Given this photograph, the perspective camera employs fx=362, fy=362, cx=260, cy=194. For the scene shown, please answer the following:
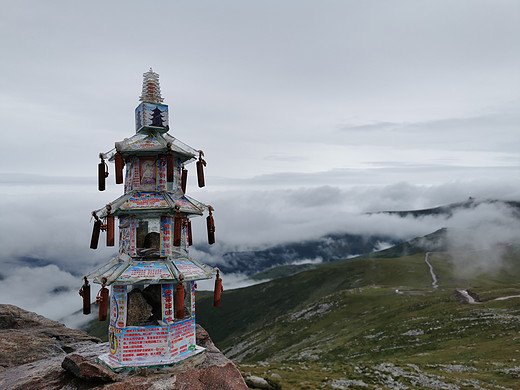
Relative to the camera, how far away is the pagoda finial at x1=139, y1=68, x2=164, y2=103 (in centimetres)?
2400

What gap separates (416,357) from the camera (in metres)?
64.9

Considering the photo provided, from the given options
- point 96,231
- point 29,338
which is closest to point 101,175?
point 96,231

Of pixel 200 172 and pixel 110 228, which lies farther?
pixel 200 172

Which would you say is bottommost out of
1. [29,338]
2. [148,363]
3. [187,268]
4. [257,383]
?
[257,383]

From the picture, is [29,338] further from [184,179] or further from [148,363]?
[184,179]

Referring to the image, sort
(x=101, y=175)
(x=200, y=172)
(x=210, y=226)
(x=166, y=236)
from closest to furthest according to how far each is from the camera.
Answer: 1. (x=166, y=236)
2. (x=101, y=175)
3. (x=210, y=226)
4. (x=200, y=172)

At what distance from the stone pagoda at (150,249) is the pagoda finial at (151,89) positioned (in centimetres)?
6

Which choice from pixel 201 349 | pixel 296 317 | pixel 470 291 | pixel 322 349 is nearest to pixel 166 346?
pixel 201 349

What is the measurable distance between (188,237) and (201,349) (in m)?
7.56

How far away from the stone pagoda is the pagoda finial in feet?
0.21

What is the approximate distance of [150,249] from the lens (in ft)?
75.6

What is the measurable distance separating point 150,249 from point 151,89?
10545 mm

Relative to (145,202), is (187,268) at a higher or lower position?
lower

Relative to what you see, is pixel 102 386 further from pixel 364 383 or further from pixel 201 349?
pixel 364 383
